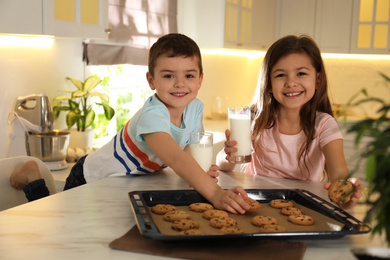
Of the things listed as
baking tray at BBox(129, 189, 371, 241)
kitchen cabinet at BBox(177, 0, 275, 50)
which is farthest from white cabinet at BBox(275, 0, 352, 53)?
baking tray at BBox(129, 189, 371, 241)

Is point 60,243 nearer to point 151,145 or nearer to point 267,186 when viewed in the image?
point 151,145

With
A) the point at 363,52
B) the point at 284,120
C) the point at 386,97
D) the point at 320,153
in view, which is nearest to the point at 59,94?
the point at 284,120

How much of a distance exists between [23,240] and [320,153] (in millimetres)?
1318

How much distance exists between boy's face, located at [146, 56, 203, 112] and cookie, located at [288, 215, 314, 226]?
759 millimetres

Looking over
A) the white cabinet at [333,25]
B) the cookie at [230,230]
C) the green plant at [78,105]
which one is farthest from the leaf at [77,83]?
the white cabinet at [333,25]

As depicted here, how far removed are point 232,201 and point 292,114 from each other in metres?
0.98

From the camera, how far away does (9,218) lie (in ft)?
3.55

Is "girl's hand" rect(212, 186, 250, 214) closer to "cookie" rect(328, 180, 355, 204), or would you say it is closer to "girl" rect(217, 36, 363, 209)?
"cookie" rect(328, 180, 355, 204)

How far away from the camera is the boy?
1.50m

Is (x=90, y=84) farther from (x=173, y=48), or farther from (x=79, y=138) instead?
(x=173, y=48)

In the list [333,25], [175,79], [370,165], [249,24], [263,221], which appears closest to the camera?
[370,165]

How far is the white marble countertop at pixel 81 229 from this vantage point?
895 millimetres

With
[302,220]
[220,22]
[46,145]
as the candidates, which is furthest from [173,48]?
[220,22]

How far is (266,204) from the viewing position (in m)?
1.24
